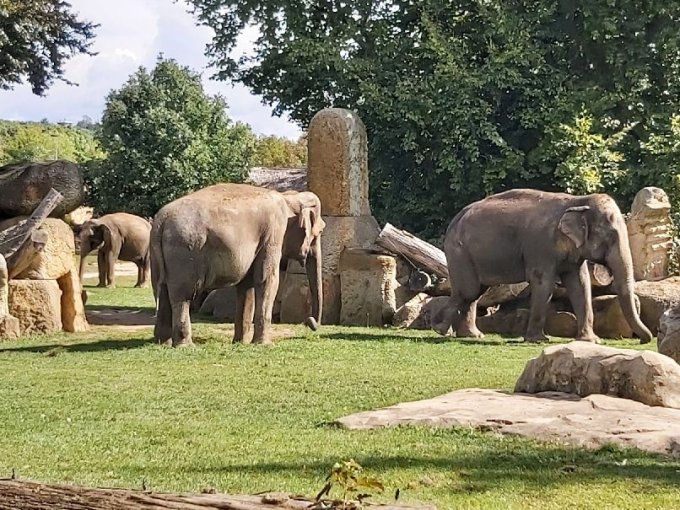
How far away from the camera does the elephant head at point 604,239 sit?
16281 millimetres

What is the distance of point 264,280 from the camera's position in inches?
606

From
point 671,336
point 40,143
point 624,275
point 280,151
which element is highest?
point 40,143

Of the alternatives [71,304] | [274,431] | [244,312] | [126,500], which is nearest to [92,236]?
[71,304]

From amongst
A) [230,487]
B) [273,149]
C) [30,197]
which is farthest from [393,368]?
[273,149]

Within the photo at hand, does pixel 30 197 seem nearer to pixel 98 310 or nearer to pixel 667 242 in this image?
pixel 98 310

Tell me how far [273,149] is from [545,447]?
50071 mm

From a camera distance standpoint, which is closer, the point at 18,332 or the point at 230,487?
the point at 230,487

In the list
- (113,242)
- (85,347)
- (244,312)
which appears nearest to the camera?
(85,347)

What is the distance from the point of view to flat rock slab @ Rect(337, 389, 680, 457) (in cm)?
767

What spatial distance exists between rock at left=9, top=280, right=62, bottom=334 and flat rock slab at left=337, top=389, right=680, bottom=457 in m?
9.00

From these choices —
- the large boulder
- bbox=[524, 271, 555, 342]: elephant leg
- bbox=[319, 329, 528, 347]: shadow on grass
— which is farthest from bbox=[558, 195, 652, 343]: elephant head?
the large boulder

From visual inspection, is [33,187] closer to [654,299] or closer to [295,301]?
[295,301]

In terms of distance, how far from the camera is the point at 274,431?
8.34 meters

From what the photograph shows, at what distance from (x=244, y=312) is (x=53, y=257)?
3269mm
